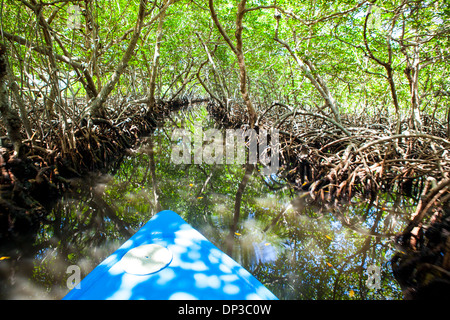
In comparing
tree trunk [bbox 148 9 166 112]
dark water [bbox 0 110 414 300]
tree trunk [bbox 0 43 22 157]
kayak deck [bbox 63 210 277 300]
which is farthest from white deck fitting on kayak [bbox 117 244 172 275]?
tree trunk [bbox 148 9 166 112]

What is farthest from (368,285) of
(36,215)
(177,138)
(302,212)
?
(177,138)

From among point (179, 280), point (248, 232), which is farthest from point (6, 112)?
point (248, 232)

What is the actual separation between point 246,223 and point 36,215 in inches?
96.6

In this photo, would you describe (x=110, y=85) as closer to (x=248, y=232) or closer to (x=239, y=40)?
(x=239, y=40)

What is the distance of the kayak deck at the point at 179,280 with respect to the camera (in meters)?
1.28

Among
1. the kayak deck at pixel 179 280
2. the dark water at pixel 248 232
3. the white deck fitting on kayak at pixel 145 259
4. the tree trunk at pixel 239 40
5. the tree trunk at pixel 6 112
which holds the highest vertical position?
the tree trunk at pixel 239 40

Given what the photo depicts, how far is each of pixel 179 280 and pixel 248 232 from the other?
4.96 feet

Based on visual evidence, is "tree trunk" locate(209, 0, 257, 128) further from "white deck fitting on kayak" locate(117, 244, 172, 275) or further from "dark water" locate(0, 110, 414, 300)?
"white deck fitting on kayak" locate(117, 244, 172, 275)

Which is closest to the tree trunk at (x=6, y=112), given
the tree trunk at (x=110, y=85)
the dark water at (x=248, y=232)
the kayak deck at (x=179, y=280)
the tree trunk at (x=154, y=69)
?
the dark water at (x=248, y=232)

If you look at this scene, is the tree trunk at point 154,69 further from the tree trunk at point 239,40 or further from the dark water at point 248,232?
the dark water at point 248,232

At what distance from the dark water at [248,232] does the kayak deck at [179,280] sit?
0.73 meters

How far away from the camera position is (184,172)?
15.7ft

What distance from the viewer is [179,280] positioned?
1393mm

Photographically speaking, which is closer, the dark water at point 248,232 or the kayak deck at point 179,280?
the kayak deck at point 179,280
